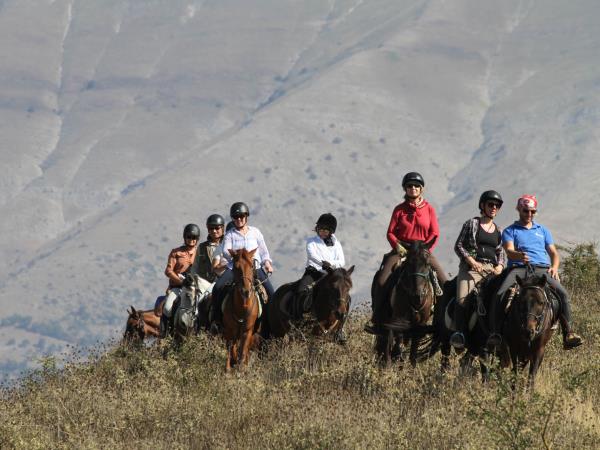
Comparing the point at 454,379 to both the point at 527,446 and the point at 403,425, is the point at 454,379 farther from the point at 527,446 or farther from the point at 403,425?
the point at 527,446

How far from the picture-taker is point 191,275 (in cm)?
1977

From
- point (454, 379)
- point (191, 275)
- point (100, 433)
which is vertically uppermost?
point (191, 275)

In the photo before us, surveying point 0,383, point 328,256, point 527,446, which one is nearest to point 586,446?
point 527,446

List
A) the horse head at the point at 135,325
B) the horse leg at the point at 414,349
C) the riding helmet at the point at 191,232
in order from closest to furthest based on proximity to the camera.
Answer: the horse leg at the point at 414,349 → the riding helmet at the point at 191,232 → the horse head at the point at 135,325

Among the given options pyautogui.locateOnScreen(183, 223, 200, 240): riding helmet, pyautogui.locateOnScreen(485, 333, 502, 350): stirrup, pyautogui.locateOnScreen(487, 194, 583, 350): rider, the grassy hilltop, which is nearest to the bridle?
pyautogui.locateOnScreen(487, 194, 583, 350): rider

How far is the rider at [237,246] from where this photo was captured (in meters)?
18.5

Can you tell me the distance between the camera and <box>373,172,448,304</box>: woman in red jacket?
681 inches

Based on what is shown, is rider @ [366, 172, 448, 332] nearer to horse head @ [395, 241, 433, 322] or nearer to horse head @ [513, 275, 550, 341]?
horse head @ [395, 241, 433, 322]

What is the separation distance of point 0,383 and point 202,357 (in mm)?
3152

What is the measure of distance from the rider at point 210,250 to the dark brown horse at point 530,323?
5.74 m

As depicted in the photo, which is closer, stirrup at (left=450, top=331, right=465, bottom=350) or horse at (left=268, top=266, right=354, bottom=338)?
stirrup at (left=450, top=331, right=465, bottom=350)

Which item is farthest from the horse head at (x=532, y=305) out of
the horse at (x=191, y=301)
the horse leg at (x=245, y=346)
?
the horse at (x=191, y=301)

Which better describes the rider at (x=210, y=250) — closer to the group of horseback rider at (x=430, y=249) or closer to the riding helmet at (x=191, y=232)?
the group of horseback rider at (x=430, y=249)

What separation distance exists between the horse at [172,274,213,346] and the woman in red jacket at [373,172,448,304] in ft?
11.7
